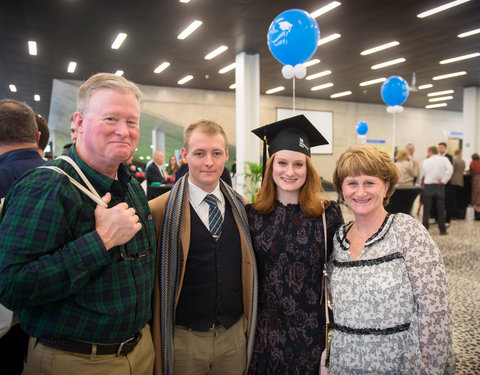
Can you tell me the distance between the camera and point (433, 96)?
15.9 meters

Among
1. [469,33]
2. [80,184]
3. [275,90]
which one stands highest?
[275,90]

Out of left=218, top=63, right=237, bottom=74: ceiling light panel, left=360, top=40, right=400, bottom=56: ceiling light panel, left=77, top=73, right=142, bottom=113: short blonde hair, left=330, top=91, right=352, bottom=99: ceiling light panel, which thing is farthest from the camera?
left=330, top=91, right=352, bottom=99: ceiling light panel

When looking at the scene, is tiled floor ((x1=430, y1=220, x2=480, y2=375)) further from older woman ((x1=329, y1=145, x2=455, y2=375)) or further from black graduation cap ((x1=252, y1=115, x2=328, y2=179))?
black graduation cap ((x1=252, y1=115, x2=328, y2=179))

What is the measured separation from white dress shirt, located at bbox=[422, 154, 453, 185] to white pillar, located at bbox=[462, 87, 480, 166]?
6.75 m

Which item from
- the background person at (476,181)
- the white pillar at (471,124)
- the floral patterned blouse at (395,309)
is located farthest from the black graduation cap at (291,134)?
the white pillar at (471,124)

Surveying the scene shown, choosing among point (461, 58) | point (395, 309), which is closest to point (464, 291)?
point (395, 309)

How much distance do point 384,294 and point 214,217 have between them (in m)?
0.87

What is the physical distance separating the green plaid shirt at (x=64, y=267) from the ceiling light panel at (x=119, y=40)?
7759 millimetres

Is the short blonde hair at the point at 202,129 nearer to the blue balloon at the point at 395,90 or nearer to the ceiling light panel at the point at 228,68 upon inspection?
the blue balloon at the point at 395,90

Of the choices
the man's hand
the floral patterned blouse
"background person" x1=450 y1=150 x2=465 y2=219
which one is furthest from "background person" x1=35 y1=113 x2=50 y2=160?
"background person" x1=450 y1=150 x2=465 y2=219

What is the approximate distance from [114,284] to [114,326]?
0.47ft

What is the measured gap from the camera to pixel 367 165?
160 cm

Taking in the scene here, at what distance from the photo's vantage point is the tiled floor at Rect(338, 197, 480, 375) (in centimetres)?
283

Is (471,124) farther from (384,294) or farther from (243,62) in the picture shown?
(384,294)
